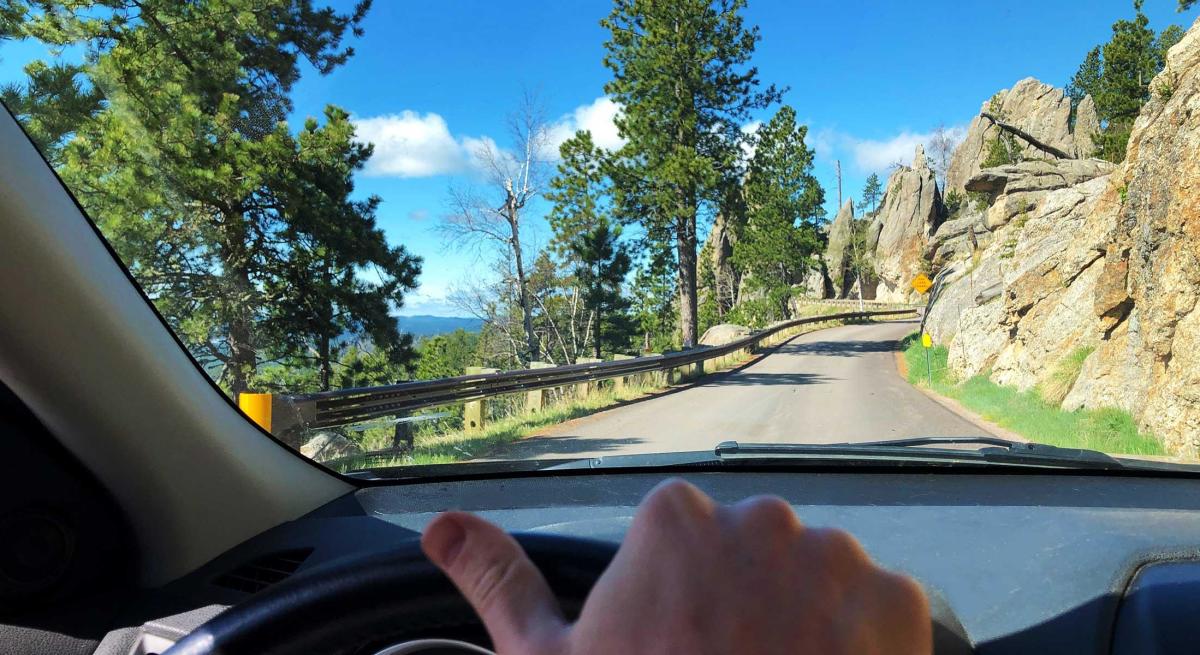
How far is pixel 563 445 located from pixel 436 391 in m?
1.97

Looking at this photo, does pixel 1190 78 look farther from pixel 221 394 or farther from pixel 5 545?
pixel 5 545

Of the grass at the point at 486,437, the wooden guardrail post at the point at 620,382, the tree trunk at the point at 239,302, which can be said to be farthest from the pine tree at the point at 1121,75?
the wooden guardrail post at the point at 620,382

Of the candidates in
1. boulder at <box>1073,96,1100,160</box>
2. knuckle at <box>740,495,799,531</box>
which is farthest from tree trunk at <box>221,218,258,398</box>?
boulder at <box>1073,96,1100,160</box>

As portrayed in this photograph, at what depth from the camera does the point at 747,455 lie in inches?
131

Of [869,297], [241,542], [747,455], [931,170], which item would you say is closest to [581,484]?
[747,455]

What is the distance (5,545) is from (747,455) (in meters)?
2.62

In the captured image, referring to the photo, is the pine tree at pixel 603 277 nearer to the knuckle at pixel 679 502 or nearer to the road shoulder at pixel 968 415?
the road shoulder at pixel 968 415

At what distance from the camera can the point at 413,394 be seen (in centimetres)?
526

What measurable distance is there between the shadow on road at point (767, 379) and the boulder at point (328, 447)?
6.70 m

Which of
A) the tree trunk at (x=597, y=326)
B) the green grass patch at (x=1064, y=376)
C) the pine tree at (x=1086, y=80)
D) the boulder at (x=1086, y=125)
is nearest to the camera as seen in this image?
the pine tree at (x=1086, y=80)

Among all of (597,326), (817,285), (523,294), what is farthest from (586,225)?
(817,285)

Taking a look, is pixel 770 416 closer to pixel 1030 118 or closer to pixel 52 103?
pixel 1030 118

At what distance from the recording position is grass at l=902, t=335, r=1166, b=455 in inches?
182

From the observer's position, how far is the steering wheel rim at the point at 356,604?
1273mm
